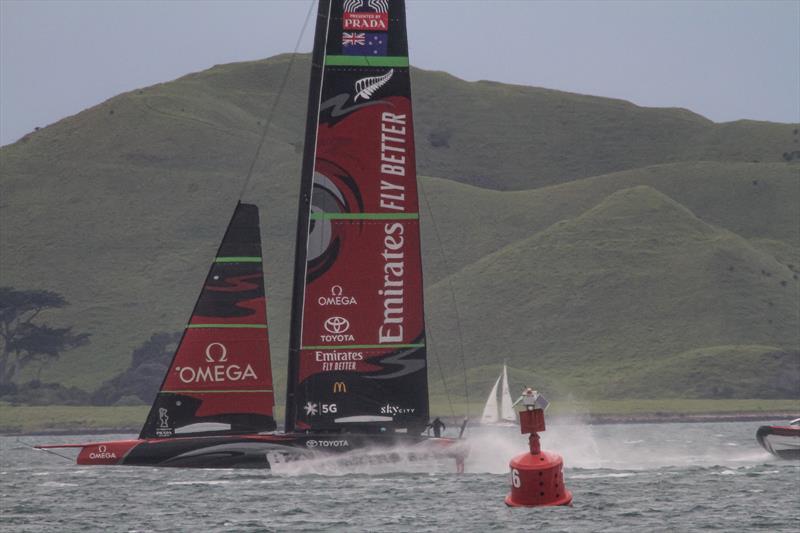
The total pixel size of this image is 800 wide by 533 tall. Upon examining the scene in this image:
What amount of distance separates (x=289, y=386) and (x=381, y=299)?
3.26m

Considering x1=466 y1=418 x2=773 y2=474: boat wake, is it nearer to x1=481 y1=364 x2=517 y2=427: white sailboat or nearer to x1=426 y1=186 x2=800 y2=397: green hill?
x1=481 y1=364 x2=517 y2=427: white sailboat

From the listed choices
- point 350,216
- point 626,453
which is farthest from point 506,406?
point 350,216

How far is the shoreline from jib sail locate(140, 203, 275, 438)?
84.5 metres

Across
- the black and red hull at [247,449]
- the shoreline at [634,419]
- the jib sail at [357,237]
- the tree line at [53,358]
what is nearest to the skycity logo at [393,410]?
the jib sail at [357,237]

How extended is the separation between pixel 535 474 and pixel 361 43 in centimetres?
2099

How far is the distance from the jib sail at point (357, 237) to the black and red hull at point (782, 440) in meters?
19.5

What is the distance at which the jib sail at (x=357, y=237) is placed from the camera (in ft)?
138

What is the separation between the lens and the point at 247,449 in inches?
1628

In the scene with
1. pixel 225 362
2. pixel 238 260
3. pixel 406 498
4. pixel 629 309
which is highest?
pixel 629 309

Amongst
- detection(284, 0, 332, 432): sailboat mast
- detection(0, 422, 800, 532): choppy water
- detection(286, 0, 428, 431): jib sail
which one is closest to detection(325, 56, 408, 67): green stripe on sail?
detection(286, 0, 428, 431): jib sail

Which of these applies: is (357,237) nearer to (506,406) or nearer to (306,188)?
(306,188)

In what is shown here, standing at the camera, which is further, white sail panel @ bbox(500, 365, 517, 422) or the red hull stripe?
white sail panel @ bbox(500, 365, 517, 422)

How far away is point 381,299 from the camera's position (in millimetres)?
42094

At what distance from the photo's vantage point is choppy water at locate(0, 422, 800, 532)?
34500mm
